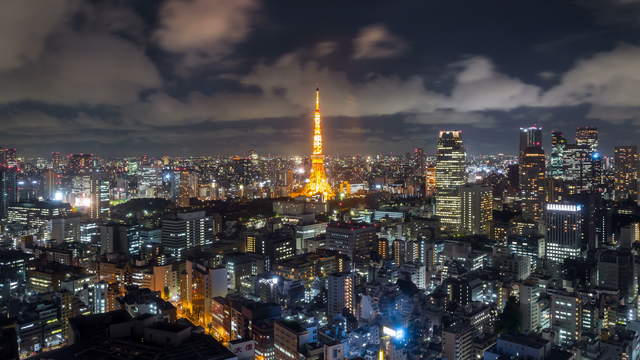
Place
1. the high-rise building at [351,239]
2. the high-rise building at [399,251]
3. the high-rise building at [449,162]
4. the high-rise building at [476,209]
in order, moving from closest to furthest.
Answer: the high-rise building at [399,251] → the high-rise building at [351,239] → the high-rise building at [476,209] → the high-rise building at [449,162]

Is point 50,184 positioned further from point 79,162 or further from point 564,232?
point 564,232

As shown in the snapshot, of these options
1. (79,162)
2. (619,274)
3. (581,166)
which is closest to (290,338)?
(619,274)

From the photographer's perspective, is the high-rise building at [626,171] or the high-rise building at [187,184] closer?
the high-rise building at [626,171]

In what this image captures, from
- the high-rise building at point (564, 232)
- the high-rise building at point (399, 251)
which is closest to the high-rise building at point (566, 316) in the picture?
the high-rise building at point (399, 251)

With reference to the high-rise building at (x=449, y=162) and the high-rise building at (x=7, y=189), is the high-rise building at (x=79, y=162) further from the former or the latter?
the high-rise building at (x=449, y=162)

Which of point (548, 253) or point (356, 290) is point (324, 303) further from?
point (548, 253)

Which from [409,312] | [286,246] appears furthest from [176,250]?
[409,312]
